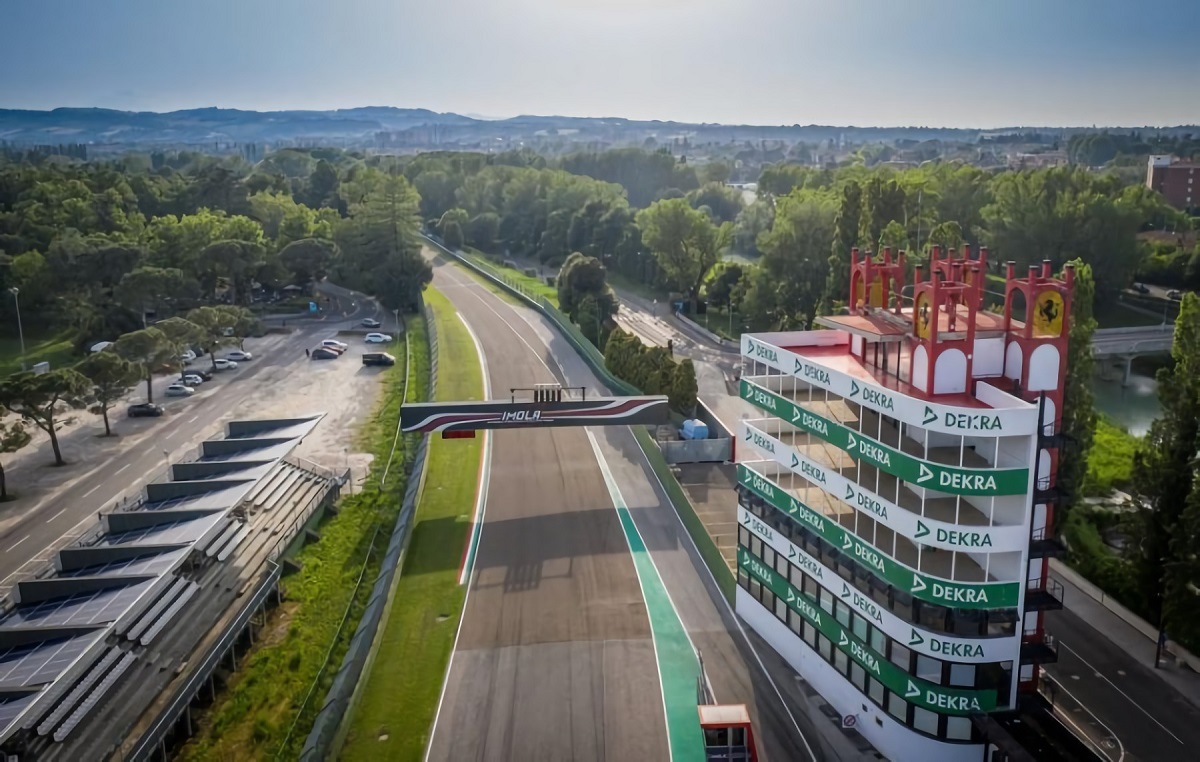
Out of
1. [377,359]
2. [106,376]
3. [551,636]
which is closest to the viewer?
[551,636]

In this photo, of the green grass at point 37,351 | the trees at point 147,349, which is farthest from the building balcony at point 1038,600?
the green grass at point 37,351

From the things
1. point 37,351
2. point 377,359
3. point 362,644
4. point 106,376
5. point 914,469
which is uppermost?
point 914,469

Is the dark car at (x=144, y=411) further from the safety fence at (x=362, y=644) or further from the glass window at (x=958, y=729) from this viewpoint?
the glass window at (x=958, y=729)

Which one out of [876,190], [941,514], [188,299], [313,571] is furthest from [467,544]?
[188,299]

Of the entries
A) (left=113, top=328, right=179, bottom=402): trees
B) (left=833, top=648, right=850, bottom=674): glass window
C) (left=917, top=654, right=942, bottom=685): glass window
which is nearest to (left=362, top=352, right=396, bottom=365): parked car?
(left=113, top=328, right=179, bottom=402): trees

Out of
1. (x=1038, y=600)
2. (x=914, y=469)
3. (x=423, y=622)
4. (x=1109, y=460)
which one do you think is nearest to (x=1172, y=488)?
(x=1038, y=600)

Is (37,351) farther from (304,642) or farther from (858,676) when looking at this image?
Result: (858,676)
